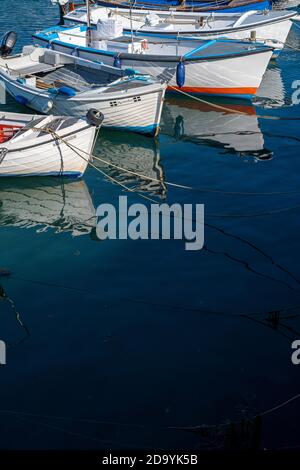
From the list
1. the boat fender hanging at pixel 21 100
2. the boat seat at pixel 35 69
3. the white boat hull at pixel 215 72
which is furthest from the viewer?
Answer: the white boat hull at pixel 215 72

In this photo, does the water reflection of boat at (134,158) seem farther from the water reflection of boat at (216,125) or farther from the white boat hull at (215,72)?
the white boat hull at (215,72)

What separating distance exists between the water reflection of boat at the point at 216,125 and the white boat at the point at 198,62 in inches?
25.2

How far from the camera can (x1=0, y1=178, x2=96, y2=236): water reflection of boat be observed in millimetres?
14109

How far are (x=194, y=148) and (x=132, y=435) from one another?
36.5 ft

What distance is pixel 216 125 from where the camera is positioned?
19703 mm

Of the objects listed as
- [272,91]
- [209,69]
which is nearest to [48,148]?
[209,69]

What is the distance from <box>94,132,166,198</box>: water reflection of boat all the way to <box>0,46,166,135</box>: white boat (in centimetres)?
36

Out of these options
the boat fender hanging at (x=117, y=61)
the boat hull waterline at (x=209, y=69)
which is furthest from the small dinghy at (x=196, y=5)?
the boat fender hanging at (x=117, y=61)

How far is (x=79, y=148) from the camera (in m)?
15.8

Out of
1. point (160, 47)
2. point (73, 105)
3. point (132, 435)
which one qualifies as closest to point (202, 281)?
point (132, 435)

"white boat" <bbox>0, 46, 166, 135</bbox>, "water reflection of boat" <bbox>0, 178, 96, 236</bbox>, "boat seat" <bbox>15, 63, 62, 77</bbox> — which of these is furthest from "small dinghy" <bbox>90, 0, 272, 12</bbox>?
"water reflection of boat" <bbox>0, 178, 96, 236</bbox>

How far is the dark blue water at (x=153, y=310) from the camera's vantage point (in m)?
8.80

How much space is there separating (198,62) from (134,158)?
5.49m

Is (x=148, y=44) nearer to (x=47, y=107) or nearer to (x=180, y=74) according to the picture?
(x=180, y=74)
